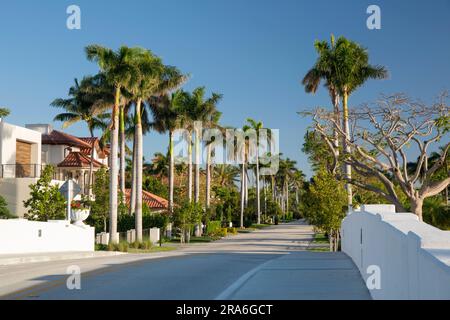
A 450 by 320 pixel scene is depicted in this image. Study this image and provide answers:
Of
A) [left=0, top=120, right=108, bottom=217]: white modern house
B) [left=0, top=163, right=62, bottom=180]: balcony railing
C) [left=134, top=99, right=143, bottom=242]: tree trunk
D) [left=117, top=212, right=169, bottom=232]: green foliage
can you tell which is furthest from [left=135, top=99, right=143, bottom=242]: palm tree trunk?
[left=0, top=163, right=62, bottom=180]: balcony railing

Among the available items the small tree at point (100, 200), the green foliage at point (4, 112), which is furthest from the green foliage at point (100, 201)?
the green foliage at point (4, 112)

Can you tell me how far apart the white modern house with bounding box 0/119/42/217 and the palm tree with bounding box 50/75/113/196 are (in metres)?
5.89

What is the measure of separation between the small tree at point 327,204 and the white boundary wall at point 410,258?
25361 mm

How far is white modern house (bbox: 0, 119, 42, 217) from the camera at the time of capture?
150 feet

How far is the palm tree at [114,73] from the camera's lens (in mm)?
41156

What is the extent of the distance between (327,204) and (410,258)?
31.1 metres

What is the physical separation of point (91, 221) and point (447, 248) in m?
46.0

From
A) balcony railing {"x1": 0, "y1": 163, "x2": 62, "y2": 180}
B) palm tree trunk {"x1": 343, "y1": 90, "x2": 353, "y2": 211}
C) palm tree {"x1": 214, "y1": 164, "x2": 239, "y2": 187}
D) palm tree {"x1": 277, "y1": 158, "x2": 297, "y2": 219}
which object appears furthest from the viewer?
palm tree {"x1": 277, "y1": 158, "x2": 297, "y2": 219}

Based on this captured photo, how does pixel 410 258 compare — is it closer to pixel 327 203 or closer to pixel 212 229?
pixel 327 203

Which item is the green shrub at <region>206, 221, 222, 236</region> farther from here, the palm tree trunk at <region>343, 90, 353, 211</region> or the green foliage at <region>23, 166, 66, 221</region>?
the green foliage at <region>23, 166, 66, 221</region>
